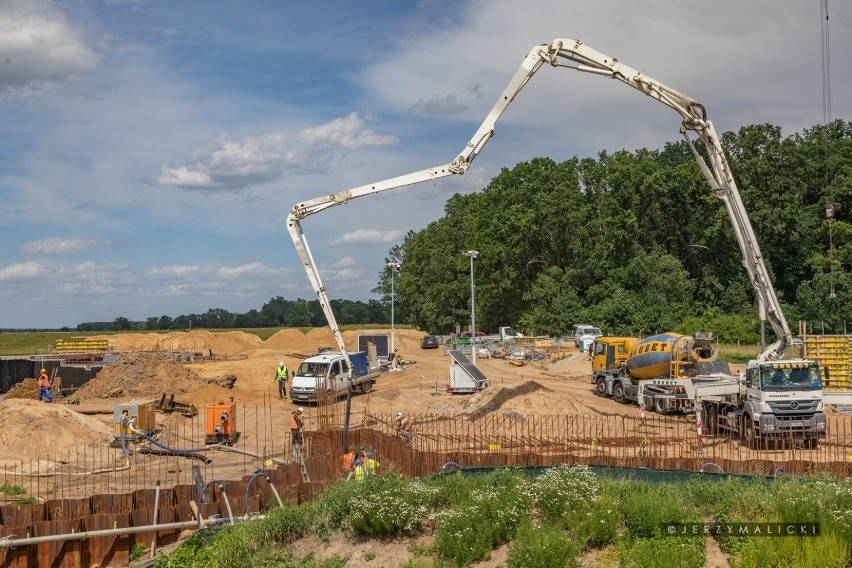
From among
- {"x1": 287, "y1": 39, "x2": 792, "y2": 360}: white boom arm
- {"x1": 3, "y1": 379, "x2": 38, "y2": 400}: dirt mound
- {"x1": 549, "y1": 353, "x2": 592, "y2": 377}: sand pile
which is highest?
{"x1": 287, "y1": 39, "x2": 792, "y2": 360}: white boom arm

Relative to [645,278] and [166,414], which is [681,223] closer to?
[645,278]

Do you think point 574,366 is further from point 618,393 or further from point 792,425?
point 792,425

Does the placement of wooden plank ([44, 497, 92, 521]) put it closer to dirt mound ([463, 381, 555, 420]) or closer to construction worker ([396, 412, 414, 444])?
construction worker ([396, 412, 414, 444])

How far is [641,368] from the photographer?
34156mm

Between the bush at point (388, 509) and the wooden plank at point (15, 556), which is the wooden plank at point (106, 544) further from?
the bush at point (388, 509)

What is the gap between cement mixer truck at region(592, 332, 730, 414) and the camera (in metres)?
30.9

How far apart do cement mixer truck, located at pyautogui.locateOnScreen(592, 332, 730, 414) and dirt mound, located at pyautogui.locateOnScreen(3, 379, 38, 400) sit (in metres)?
27.3

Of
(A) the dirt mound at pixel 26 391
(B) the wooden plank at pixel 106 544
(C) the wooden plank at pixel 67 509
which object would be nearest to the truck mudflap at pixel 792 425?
(B) the wooden plank at pixel 106 544

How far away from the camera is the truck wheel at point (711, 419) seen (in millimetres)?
27562

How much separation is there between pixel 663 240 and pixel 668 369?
162ft

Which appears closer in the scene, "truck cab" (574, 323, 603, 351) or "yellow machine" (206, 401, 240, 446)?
"yellow machine" (206, 401, 240, 446)

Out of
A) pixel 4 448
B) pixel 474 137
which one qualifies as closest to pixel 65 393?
pixel 4 448

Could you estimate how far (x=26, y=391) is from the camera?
4203cm

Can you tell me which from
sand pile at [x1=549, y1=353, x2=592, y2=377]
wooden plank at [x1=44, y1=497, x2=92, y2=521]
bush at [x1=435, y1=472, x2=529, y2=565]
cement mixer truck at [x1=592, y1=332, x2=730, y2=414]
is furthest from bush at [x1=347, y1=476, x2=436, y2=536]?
Result: sand pile at [x1=549, y1=353, x2=592, y2=377]
